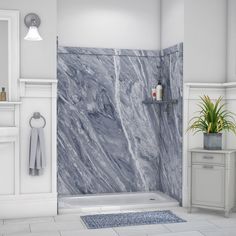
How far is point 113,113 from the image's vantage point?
17.0ft

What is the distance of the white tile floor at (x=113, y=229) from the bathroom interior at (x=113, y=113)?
0.4 inches

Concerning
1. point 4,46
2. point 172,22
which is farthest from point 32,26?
point 172,22

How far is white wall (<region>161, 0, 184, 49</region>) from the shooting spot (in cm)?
471

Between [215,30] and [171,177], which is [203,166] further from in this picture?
[215,30]

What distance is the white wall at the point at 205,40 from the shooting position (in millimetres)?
4668

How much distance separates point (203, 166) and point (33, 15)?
2330 millimetres

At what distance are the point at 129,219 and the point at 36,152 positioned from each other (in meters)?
1.15

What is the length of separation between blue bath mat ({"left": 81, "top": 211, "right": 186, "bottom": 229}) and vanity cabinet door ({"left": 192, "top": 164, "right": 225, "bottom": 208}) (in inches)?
13.5

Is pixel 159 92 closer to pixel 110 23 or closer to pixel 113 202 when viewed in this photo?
pixel 110 23

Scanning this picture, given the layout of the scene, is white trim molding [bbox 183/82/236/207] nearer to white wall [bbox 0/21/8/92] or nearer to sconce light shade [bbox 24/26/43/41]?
sconce light shade [bbox 24/26/43/41]

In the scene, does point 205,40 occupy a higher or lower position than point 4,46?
higher

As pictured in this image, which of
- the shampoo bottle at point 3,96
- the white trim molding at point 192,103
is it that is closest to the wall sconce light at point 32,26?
the shampoo bottle at point 3,96

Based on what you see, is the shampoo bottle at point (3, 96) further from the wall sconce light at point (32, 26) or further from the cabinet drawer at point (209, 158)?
the cabinet drawer at point (209, 158)

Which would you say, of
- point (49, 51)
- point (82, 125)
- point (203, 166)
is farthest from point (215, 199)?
point (49, 51)
